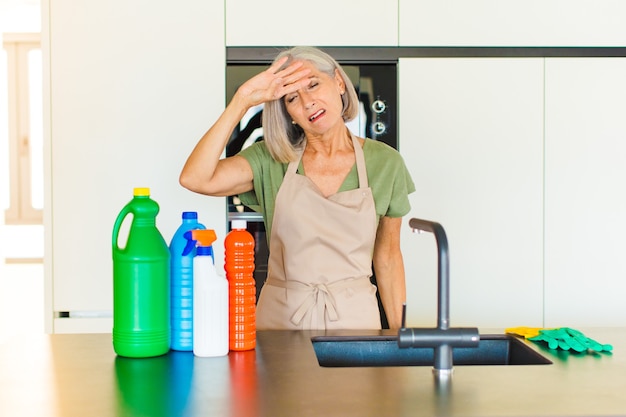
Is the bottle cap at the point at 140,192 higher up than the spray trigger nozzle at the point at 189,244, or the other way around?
the bottle cap at the point at 140,192

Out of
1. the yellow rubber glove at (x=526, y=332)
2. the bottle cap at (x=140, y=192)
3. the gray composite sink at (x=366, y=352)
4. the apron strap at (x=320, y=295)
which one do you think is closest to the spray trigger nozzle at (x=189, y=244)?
the bottle cap at (x=140, y=192)

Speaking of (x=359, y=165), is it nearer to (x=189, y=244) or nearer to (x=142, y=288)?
(x=189, y=244)

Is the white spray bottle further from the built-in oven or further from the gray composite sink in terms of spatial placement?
the built-in oven

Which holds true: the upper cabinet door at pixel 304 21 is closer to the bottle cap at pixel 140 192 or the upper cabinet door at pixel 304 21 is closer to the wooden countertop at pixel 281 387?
the bottle cap at pixel 140 192

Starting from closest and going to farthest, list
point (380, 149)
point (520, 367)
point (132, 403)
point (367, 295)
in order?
1. point (132, 403)
2. point (520, 367)
3. point (367, 295)
4. point (380, 149)

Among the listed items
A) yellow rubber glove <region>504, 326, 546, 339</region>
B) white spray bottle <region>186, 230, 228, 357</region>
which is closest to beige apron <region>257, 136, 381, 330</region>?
yellow rubber glove <region>504, 326, 546, 339</region>

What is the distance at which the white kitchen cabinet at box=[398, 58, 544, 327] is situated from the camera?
260 cm

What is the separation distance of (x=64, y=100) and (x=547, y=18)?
1.66m

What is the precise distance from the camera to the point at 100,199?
254 cm

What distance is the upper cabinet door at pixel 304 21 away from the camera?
2559 mm

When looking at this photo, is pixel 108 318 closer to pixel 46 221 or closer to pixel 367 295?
pixel 46 221

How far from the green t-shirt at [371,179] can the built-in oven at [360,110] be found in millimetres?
557

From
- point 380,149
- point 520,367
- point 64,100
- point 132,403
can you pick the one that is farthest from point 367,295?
point 64,100

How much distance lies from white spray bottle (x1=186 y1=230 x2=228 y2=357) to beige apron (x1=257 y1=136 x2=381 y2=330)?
0.48m
